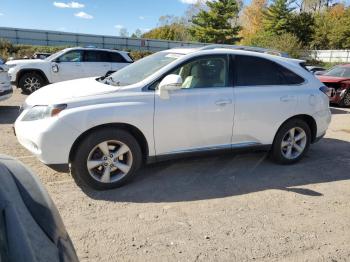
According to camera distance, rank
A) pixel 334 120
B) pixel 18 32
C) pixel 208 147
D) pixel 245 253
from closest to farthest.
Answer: pixel 245 253, pixel 208 147, pixel 334 120, pixel 18 32

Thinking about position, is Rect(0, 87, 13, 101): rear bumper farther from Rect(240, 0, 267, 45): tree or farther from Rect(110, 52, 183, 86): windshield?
Rect(240, 0, 267, 45): tree

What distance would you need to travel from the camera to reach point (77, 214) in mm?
4113

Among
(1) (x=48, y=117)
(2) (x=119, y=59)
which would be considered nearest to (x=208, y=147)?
(1) (x=48, y=117)

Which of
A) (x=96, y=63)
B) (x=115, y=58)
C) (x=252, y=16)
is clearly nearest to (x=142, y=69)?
(x=96, y=63)

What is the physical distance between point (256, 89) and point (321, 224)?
2101 mm

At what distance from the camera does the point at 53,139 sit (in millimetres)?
4371

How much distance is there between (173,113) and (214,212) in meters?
1.31

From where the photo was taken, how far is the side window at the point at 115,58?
1403 cm

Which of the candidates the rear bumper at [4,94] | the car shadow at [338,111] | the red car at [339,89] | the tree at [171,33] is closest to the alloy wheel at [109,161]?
the rear bumper at [4,94]

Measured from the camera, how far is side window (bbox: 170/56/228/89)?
520cm

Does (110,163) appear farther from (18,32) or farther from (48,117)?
(18,32)

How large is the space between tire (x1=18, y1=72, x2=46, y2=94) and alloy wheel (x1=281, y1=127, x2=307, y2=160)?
29.9 feet

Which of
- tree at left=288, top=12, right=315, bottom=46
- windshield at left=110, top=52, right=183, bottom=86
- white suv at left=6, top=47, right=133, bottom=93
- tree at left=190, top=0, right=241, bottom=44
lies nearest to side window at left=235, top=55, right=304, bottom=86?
windshield at left=110, top=52, right=183, bottom=86

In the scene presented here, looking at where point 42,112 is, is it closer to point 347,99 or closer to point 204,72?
point 204,72
